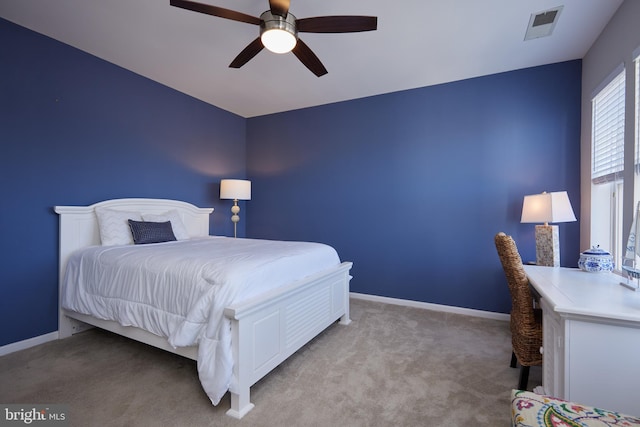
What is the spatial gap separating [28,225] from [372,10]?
337 cm

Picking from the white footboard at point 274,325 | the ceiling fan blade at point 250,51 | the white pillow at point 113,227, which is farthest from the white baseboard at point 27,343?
the ceiling fan blade at point 250,51

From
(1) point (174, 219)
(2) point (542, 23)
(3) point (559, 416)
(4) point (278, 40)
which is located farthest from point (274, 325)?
(2) point (542, 23)

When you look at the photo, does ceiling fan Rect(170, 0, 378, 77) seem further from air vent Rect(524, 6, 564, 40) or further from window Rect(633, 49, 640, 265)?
window Rect(633, 49, 640, 265)

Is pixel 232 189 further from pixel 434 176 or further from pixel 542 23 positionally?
pixel 542 23

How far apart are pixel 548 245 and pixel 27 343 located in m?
4.51

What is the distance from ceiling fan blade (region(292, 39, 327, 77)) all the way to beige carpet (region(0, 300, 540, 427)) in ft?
7.78

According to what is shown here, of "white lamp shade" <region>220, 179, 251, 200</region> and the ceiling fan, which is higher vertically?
the ceiling fan

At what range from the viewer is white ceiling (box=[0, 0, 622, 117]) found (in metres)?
2.21

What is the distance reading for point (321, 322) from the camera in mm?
2559

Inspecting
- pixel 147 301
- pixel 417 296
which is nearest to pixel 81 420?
pixel 147 301

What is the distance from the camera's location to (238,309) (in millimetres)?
1597

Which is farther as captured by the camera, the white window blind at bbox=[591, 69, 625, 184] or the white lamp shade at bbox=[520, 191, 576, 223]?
the white lamp shade at bbox=[520, 191, 576, 223]

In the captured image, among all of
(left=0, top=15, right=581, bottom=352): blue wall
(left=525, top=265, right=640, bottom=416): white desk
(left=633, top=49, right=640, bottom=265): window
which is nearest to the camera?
(left=525, top=265, right=640, bottom=416): white desk

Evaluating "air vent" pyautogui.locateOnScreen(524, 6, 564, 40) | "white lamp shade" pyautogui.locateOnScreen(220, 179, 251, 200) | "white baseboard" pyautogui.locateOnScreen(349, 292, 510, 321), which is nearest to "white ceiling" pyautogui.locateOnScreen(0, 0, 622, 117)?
"air vent" pyautogui.locateOnScreen(524, 6, 564, 40)
